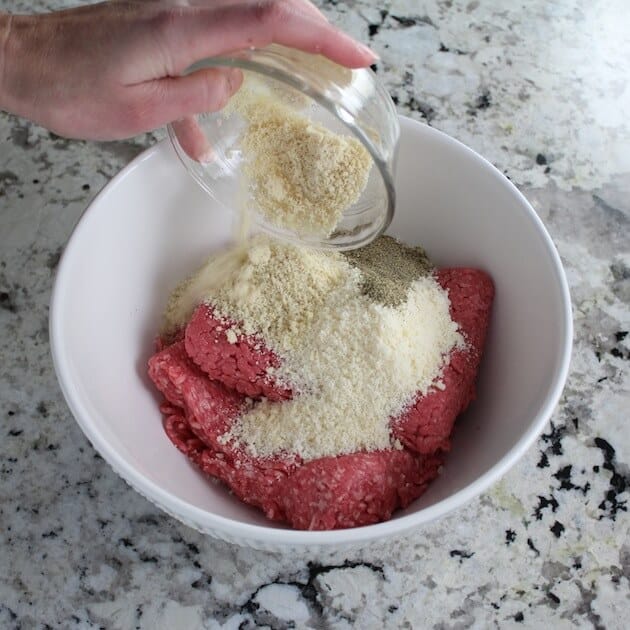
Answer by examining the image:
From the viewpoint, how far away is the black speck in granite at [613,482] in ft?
4.21

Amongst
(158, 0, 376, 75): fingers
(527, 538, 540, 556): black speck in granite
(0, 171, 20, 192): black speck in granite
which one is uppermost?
(158, 0, 376, 75): fingers

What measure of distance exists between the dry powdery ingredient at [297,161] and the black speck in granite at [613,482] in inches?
25.6

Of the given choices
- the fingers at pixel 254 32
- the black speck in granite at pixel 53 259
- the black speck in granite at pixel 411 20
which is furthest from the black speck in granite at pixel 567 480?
the black speck in granite at pixel 411 20

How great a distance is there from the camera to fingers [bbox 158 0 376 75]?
0.95m

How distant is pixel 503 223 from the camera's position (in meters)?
1.32

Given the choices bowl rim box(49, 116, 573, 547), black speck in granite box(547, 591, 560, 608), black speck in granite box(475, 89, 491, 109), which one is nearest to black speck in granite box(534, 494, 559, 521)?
black speck in granite box(547, 591, 560, 608)

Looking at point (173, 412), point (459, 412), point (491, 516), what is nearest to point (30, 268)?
point (173, 412)

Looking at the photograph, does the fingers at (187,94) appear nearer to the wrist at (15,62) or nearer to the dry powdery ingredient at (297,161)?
the dry powdery ingredient at (297,161)

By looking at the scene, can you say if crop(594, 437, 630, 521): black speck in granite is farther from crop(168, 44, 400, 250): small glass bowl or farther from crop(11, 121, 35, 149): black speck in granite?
crop(11, 121, 35, 149): black speck in granite

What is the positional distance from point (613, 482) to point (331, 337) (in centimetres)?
59

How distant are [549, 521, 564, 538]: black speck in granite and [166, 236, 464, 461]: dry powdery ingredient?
32 cm

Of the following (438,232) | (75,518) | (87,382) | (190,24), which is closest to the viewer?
(190,24)

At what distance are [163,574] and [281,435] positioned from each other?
301 millimetres

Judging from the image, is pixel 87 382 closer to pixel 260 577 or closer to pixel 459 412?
pixel 260 577
